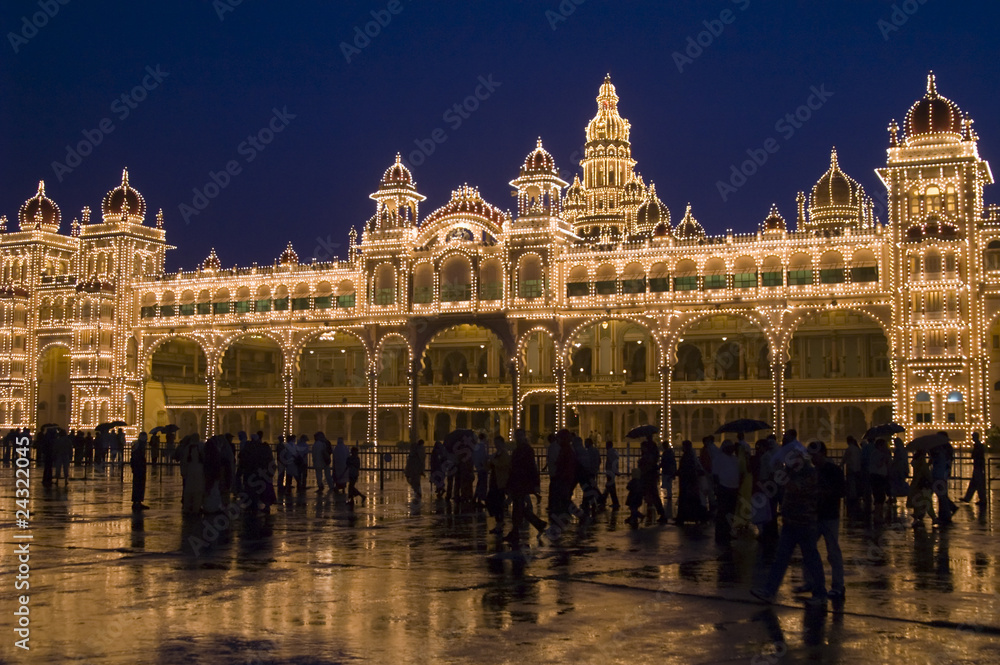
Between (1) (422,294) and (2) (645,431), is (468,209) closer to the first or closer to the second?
(1) (422,294)

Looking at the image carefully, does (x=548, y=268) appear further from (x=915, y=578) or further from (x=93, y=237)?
(x=915, y=578)

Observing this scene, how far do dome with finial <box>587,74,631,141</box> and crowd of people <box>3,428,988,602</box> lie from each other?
2132 inches

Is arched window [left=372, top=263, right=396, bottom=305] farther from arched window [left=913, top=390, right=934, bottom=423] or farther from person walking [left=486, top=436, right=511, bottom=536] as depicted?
person walking [left=486, top=436, right=511, bottom=536]

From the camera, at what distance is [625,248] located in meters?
52.6

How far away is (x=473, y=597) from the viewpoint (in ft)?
37.6

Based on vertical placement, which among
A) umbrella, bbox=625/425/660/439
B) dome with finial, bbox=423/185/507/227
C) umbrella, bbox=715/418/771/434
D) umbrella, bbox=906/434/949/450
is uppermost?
dome with finial, bbox=423/185/507/227

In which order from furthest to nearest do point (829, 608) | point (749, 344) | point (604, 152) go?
1. point (604, 152)
2. point (749, 344)
3. point (829, 608)

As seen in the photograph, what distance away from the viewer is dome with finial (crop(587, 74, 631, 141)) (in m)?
76.9

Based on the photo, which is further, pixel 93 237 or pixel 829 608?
pixel 93 237

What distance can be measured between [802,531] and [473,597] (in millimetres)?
3348

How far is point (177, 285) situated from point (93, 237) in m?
6.27

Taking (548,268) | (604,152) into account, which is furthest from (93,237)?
(604,152)

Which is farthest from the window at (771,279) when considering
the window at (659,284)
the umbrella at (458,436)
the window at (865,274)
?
the umbrella at (458,436)

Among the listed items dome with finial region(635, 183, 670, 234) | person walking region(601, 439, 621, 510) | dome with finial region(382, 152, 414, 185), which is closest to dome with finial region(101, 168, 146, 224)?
dome with finial region(382, 152, 414, 185)
